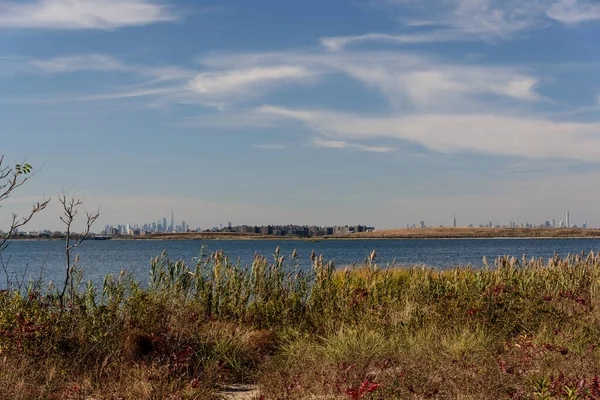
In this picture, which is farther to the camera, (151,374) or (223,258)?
(223,258)

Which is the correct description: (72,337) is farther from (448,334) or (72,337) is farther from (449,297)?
(449,297)

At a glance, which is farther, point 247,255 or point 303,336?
point 247,255

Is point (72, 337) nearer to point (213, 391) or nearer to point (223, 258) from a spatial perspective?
point (213, 391)

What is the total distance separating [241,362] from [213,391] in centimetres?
161

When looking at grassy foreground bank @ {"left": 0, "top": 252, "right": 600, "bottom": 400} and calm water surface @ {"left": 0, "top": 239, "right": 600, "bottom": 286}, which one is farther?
calm water surface @ {"left": 0, "top": 239, "right": 600, "bottom": 286}

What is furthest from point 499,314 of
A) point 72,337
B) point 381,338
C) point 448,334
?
point 72,337

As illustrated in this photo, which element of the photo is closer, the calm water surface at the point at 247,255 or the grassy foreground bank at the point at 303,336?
the grassy foreground bank at the point at 303,336

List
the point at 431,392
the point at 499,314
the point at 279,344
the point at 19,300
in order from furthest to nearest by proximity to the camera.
A: 1. the point at 499,314
2. the point at 279,344
3. the point at 19,300
4. the point at 431,392

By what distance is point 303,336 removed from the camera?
1030cm

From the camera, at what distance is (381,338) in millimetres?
9273

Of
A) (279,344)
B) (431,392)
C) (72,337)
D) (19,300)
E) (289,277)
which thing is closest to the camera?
(431,392)

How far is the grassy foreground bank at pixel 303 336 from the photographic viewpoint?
727cm

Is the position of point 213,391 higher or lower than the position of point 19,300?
lower

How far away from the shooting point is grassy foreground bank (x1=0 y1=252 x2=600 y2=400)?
286 inches
